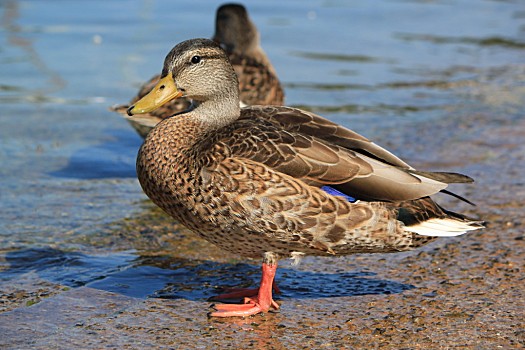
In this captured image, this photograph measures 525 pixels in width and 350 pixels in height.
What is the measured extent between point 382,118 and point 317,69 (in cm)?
200

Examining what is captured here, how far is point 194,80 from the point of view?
478 cm

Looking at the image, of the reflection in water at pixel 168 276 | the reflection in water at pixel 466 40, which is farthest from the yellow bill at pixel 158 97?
the reflection in water at pixel 466 40

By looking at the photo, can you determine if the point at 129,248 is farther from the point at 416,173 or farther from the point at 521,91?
the point at 521,91

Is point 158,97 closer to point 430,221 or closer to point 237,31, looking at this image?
point 430,221

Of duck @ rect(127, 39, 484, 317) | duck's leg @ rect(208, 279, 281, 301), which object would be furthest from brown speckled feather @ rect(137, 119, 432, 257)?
duck's leg @ rect(208, 279, 281, 301)

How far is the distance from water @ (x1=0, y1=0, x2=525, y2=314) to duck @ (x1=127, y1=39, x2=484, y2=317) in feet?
1.19

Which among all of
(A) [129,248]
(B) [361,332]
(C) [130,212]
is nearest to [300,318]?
(B) [361,332]

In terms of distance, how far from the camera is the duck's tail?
447 cm

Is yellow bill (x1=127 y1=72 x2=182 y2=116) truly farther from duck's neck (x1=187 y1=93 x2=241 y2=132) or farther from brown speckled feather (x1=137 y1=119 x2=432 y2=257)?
brown speckled feather (x1=137 y1=119 x2=432 y2=257)

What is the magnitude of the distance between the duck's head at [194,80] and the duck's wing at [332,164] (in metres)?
0.35

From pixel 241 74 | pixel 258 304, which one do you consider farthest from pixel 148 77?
pixel 258 304

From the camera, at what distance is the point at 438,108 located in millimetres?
8766

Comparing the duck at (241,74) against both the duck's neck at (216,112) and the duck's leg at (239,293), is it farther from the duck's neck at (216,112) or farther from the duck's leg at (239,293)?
the duck's leg at (239,293)

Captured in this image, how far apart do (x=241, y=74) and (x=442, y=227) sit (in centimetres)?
327
